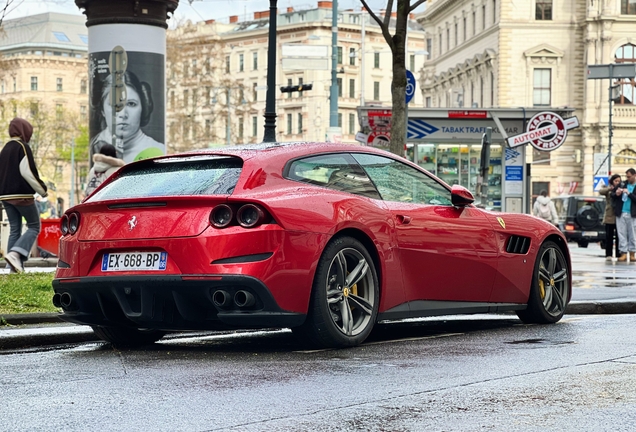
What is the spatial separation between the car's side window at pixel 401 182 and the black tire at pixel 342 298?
72 cm

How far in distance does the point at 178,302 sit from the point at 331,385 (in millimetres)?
1630

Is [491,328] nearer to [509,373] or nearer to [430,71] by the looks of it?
[509,373]

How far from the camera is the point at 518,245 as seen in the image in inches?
390

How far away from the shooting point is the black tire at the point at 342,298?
783 centimetres

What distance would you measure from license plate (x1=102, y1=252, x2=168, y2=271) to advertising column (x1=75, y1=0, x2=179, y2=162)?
14178 mm

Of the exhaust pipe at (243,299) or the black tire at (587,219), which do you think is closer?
the exhaust pipe at (243,299)

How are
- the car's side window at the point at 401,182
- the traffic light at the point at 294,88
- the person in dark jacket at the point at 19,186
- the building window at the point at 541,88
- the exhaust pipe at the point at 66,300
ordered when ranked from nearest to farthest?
the exhaust pipe at the point at 66,300 → the car's side window at the point at 401,182 → the person in dark jacket at the point at 19,186 → the traffic light at the point at 294,88 → the building window at the point at 541,88

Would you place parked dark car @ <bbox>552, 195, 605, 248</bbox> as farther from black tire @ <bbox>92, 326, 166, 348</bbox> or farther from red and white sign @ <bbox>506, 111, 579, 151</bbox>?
black tire @ <bbox>92, 326, 166, 348</bbox>

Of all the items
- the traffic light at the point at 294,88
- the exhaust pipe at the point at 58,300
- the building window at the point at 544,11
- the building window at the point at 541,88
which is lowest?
the exhaust pipe at the point at 58,300

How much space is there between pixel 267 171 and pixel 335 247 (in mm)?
652

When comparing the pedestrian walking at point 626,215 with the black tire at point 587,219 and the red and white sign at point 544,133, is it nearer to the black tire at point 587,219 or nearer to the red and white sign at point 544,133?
the red and white sign at point 544,133

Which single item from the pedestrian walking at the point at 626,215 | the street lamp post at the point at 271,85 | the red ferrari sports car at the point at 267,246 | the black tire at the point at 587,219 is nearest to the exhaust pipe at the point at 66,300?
the red ferrari sports car at the point at 267,246

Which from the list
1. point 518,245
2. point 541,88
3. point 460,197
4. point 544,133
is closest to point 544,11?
point 541,88

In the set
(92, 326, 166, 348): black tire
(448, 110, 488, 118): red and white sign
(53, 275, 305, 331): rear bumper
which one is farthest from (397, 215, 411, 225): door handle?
(448, 110, 488, 118): red and white sign
